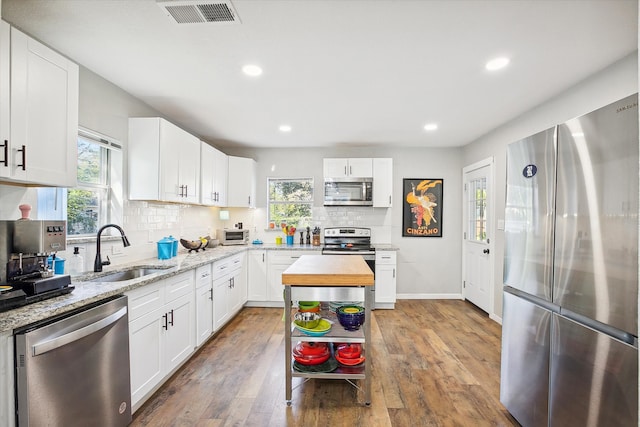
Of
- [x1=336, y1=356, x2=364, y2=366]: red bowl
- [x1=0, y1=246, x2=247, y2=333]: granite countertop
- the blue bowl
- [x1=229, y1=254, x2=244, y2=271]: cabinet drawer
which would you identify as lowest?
[x1=336, y1=356, x2=364, y2=366]: red bowl

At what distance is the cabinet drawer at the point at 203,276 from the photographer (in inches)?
115

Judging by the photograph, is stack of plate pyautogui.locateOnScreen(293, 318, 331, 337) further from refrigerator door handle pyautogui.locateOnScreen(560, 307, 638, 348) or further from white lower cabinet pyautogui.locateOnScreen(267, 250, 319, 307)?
white lower cabinet pyautogui.locateOnScreen(267, 250, 319, 307)

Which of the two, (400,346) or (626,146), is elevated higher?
(626,146)

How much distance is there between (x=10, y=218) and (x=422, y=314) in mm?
4251

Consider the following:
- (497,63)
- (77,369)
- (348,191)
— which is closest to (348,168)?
(348,191)

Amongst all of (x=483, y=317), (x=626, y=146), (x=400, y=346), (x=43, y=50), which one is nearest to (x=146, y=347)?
(x=43, y=50)

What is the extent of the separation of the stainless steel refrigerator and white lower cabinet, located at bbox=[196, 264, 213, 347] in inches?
100

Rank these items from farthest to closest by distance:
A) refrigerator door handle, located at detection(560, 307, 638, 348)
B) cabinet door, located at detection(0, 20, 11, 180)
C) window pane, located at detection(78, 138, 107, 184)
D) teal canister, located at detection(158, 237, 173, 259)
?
teal canister, located at detection(158, 237, 173, 259) → window pane, located at detection(78, 138, 107, 184) → cabinet door, located at detection(0, 20, 11, 180) → refrigerator door handle, located at detection(560, 307, 638, 348)

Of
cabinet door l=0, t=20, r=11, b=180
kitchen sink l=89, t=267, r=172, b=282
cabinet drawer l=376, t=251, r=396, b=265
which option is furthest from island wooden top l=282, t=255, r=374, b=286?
cabinet drawer l=376, t=251, r=396, b=265

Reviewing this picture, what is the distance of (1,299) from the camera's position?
138 centimetres

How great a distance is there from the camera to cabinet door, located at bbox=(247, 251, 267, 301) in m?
4.45

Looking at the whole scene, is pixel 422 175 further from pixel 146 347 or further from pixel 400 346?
pixel 146 347

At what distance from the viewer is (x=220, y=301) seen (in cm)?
346

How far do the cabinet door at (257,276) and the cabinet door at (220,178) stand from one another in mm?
898
